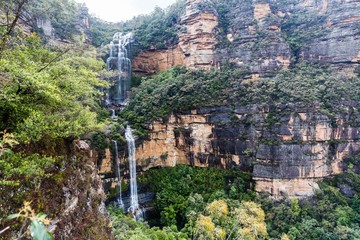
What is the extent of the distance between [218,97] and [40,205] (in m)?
18.9

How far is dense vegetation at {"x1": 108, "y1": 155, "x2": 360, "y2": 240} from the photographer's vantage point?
13.9m

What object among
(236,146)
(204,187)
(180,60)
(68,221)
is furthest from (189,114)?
(68,221)

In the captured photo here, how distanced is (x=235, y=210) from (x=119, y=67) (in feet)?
65.2

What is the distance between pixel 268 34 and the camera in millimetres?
24281

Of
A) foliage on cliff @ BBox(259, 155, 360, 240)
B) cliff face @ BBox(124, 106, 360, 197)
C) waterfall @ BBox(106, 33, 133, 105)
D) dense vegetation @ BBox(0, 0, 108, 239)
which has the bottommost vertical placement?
foliage on cliff @ BBox(259, 155, 360, 240)

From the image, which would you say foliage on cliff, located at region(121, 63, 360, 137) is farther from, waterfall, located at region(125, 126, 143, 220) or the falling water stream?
the falling water stream

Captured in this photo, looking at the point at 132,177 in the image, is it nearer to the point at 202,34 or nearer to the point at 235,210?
the point at 235,210

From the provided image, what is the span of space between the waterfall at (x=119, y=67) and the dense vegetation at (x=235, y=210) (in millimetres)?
10498

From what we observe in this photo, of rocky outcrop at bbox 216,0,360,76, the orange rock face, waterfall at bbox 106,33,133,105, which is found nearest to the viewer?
rocky outcrop at bbox 216,0,360,76

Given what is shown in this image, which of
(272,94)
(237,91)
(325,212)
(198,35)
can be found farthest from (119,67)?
(325,212)

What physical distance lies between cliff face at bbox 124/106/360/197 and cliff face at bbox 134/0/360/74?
5793mm

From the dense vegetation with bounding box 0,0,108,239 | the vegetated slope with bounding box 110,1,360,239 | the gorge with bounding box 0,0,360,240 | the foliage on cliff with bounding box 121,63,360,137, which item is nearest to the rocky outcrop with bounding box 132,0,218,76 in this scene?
the gorge with bounding box 0,0,360,240

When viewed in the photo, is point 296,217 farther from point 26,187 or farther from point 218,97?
point 26,187

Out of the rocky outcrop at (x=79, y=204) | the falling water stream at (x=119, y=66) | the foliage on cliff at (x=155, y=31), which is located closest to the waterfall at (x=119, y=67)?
the falling water stream at (x=119, y=66)
